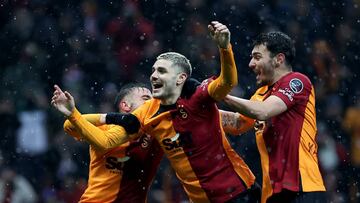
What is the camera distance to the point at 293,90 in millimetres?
7441

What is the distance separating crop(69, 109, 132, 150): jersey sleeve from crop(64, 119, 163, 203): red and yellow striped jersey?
0.99ft

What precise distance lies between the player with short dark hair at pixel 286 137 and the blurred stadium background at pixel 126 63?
3570 mm

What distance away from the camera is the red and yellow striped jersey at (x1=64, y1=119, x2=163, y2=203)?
809 cm

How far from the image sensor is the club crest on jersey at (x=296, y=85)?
7453mm

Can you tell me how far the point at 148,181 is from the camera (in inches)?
324

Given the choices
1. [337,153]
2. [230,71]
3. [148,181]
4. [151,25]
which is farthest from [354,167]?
[230,71]

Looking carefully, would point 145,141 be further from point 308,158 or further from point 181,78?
point 308,158

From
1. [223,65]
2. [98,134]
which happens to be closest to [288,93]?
[223,65]

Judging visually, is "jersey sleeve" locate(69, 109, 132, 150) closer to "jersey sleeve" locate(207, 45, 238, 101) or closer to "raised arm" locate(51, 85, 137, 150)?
"raised arm" locate(51, 85, 137, 150)

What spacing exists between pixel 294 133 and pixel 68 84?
17.2 ft

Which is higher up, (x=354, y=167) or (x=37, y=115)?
(x=37, y=115)

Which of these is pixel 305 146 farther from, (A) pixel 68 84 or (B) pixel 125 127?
(A) pixel 68 84

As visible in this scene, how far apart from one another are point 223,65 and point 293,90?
0.61 m

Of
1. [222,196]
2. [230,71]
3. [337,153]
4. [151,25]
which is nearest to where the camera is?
[230,71]
